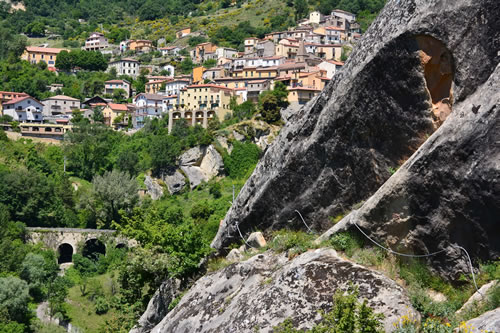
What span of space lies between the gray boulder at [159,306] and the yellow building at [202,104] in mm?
71075

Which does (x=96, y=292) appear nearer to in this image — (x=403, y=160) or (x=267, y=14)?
(x=403, y=160)

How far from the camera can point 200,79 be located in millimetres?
113250

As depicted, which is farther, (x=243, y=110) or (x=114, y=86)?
(x=114, y=86)

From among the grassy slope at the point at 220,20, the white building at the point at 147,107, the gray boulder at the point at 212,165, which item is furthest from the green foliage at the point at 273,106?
the grassy slope at the point at 220,20

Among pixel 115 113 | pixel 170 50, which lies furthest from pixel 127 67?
pixel 115 113

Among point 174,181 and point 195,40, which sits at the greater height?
point 195,40

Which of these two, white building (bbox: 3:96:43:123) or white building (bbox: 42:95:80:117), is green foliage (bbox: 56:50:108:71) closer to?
white building (bbox: 42:95:80:117)

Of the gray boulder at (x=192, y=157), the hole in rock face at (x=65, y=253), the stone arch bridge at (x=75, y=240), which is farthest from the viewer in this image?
the gray boulder at (x=192, y=157)

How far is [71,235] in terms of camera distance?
6712cm

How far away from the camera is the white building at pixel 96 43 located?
161375mm

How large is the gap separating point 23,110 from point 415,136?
99252 millimetres

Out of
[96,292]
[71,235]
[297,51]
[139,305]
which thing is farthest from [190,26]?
[139,305]

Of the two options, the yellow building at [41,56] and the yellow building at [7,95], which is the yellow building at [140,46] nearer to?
the yellow building at [41,56]

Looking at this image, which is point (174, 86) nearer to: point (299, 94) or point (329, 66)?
point (329, 66)
